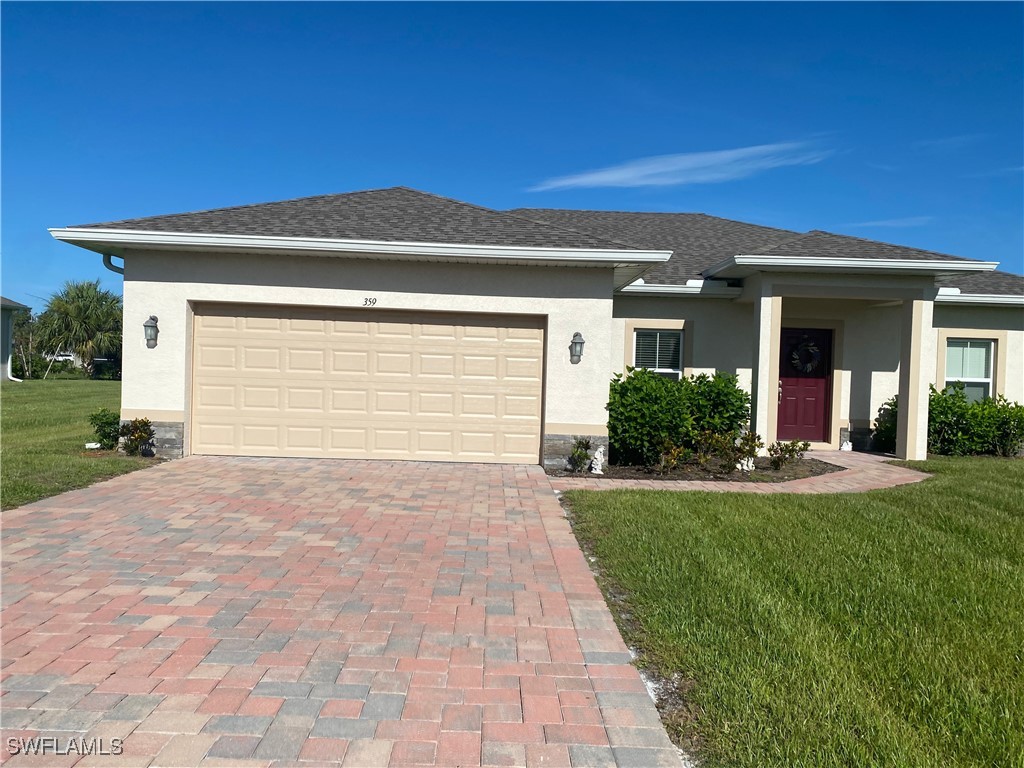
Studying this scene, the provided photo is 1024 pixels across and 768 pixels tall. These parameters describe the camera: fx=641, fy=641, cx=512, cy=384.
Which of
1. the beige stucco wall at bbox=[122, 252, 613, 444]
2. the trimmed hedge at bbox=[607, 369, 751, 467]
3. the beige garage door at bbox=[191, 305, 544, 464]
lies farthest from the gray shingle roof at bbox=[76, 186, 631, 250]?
the trimmed hedge at bbox=[607, 369, 751, 467]

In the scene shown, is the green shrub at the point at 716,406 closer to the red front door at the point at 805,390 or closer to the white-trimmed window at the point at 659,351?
the white-trimmed window at the point at 659,351

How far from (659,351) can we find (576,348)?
131 inches

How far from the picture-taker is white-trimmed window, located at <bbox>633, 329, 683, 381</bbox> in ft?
41.0

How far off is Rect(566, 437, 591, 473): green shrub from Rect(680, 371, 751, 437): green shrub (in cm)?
183

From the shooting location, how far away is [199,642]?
148 inches

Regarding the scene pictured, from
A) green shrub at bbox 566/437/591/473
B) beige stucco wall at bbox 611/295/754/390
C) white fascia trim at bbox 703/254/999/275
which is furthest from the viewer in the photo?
beige stucco wall at bbox 611/295/754/390

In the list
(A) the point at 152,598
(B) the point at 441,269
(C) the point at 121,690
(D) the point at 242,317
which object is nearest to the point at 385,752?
(C) the point at 121,690

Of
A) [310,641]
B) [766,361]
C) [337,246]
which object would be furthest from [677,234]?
[310,641]

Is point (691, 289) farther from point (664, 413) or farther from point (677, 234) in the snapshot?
point (677, 234)

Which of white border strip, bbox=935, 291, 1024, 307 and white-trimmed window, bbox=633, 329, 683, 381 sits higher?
white border strip, bbox=935, 291, 1024, 307

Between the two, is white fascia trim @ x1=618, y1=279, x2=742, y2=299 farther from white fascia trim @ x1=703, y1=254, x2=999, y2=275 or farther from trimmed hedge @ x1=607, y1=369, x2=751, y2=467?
trimmed hedge @ x1=607, y1=369, x2=751, y2=467

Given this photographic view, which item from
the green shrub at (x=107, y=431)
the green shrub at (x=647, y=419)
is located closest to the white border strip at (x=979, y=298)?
the green shrub at (x=647, y=419)

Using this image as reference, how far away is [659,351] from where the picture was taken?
12.5 metres

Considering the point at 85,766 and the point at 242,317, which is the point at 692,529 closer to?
the point at 85,766
